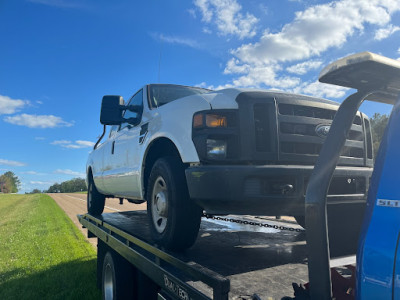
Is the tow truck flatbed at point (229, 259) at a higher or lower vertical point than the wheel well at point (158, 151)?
lower

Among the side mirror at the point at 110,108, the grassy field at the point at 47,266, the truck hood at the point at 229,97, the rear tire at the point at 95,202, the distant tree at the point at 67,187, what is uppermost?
the side mirror at the point at 110,108

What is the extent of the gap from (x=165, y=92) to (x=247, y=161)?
211 cm

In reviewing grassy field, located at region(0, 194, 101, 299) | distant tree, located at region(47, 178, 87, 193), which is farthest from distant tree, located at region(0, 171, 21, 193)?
grassy field, located at region(0, 194, 101, 299)

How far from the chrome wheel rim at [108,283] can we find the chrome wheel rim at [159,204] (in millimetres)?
1088

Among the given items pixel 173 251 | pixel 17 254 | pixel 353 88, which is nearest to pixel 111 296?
pixel 173 251

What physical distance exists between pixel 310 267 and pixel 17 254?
9.04 metres

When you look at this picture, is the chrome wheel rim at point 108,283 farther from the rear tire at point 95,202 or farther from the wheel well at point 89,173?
the wheel well at point 89,173

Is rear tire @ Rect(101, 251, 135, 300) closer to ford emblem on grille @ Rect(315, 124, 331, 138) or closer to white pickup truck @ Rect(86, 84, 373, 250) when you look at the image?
white pickup truck @ Rect(86, 84, 373, 250)

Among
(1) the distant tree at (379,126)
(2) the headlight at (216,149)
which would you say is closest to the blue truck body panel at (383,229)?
(1) the distant tree at (379,126)

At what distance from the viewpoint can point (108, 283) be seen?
413 centimetres

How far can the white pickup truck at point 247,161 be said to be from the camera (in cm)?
260

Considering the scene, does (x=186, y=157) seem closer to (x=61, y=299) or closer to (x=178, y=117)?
(x=178, y=117)

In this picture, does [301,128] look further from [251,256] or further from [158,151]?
[158,151]

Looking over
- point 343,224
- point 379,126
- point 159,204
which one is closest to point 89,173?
point 159,204
